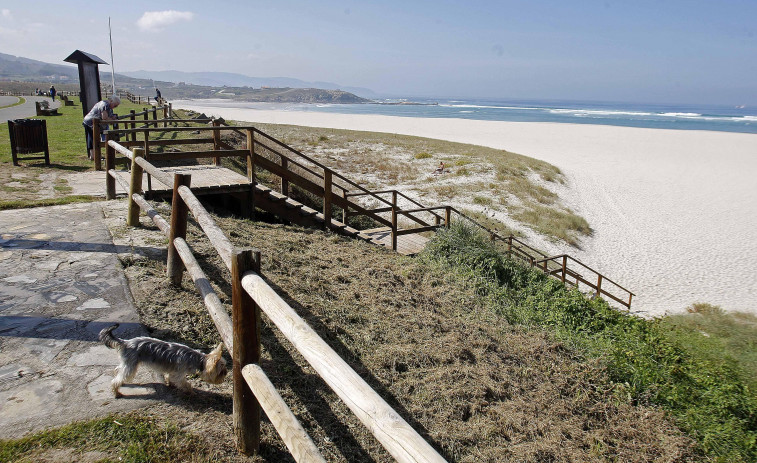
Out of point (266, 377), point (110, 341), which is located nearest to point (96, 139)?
point (110, 341)

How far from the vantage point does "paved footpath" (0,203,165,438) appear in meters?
3.52

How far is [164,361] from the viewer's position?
3658mm

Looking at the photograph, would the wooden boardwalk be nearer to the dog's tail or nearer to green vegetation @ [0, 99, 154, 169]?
green vegetation @ [0, 99, 154, 169]

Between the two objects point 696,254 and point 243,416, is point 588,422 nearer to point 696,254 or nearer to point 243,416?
point 243,416

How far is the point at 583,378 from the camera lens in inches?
222

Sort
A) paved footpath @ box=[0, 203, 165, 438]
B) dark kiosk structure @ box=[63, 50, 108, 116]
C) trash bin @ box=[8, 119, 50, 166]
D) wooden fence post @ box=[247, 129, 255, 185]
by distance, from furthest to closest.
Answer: dark kiosk structure @ box=[63, 50, 108, 116], trash bin @ box=[8, 119, 50, 166], wooden fence post @ box=[247, 129, 255, 185], paved footpath @ box=[0, 203, 165, 438]

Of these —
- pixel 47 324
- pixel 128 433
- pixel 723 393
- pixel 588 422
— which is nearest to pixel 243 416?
pixel 128 433

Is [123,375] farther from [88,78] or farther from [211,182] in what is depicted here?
[88,78]

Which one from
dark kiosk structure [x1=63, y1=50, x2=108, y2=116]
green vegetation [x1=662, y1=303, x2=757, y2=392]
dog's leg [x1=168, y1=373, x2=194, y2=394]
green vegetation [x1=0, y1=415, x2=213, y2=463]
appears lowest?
→ green vegetation [x1=662, y1=303, x2=757, y2=392]

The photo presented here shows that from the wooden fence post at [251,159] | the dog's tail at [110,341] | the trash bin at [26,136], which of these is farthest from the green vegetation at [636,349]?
→ the trash bin at [26,136]

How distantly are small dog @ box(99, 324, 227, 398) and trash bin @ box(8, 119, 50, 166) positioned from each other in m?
10.8

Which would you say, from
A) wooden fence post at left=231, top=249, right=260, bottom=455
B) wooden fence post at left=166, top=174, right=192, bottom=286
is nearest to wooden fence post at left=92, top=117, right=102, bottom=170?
wooden fence post at left=166, top=174, right=192, bottom=286

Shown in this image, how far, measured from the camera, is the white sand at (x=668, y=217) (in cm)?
1605

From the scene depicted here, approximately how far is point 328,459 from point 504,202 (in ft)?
64.3
